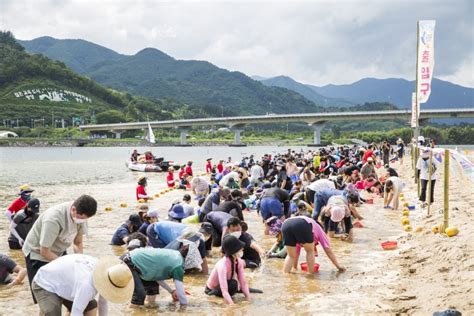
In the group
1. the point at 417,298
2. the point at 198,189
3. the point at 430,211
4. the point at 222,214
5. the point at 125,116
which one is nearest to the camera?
the point at 417,298

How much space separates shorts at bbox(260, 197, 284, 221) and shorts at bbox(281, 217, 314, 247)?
293 cm

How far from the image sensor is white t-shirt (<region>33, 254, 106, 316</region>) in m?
4.23

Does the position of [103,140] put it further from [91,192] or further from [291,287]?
[291,287]

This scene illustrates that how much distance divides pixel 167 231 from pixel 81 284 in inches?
165

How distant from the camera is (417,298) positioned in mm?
6797

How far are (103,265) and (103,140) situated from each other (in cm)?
12620

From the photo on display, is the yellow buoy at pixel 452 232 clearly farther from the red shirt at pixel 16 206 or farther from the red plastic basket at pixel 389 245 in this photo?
the red shirt at pixel 16 206

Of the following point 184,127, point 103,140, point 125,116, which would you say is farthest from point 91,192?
point 125,116

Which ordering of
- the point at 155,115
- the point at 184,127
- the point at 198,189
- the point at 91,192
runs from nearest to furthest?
the point at 198,189, the point at 91,192, the point at 184,127, the point at 155,115

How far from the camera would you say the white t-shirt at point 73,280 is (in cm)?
423

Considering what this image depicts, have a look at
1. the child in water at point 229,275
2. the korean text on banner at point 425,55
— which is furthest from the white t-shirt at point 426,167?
the child in water at point 229,275

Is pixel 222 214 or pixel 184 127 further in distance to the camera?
pixel 184 127

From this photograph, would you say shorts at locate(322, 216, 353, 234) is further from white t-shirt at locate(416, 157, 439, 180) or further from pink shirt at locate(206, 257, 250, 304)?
pink shirt at locate(206, 257, 250, 304)

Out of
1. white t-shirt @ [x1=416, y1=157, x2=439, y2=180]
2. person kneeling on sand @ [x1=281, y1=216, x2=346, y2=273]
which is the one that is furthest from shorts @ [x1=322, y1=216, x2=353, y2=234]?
white t-shirt @ [x1=416, y1=157, x2=439, y2=180]
